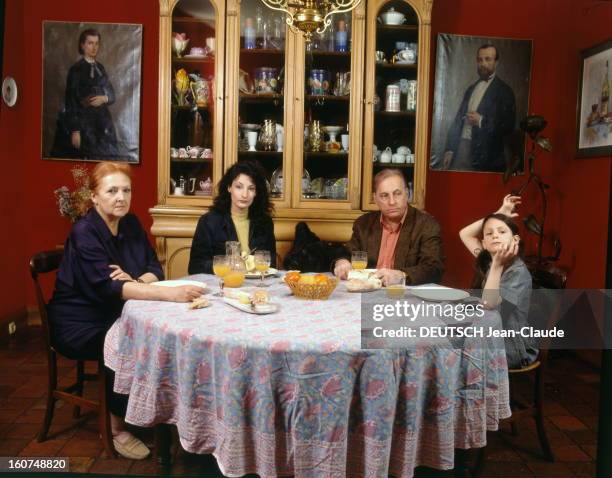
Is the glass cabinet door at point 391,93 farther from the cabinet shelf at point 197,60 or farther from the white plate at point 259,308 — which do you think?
the white plate at point 259,308

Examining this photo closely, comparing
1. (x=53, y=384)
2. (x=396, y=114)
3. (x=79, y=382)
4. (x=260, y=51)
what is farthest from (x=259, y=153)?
(x=53, y=384)

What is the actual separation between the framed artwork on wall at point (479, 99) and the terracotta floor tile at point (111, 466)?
248 centimetres

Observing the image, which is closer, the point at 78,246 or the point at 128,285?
the point at 128,285

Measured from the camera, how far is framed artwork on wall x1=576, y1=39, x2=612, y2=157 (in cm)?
313

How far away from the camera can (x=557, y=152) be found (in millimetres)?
3611

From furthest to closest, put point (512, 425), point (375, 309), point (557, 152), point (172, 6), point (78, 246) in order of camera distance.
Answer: point (557, 152) → point (172, 6) → point (512, 425) → point (78, 246) → point (375, 309)

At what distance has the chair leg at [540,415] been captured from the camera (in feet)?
6.81

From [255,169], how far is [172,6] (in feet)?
3.94

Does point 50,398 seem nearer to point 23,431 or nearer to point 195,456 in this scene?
point 23,431

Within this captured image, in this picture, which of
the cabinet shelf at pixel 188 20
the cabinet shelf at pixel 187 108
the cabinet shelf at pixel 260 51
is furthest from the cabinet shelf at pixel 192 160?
the cabinet shelf at pixel 188 20

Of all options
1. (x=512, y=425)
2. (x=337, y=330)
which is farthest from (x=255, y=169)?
(x=512, y=425)

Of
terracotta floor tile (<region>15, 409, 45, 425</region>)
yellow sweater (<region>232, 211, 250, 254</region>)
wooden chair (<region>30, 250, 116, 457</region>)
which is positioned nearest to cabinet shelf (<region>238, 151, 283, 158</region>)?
yellow sweater (<region>232, 211, 250, 254</region>)

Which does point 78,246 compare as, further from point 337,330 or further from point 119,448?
point 337,330

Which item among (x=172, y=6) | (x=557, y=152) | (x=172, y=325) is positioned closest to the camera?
(x=172, y=325)
